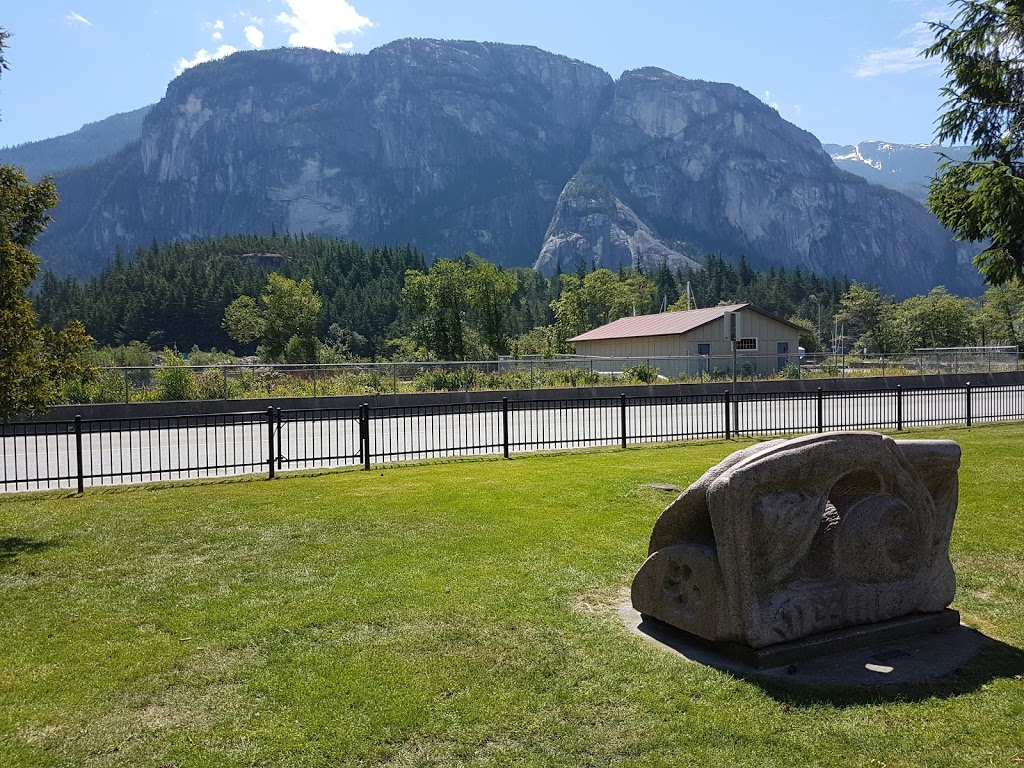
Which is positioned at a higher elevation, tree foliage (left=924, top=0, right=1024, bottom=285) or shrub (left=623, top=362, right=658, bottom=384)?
tree foliage (left=924, top=0, right=1024, bottom=285)

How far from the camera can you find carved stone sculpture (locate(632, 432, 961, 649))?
499 centimetres

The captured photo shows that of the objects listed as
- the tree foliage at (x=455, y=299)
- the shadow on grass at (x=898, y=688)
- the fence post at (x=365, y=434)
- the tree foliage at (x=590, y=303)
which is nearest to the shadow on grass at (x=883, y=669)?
the shadow on grass at (x=898, y=688)

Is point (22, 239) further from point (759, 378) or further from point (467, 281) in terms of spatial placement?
point (467, 281)

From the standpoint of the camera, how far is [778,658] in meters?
4.99

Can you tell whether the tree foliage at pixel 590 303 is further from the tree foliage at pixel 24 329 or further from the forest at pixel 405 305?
the tree foliage at pixel 24 329

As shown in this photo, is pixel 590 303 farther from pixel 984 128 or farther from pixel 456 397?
pixel 984 128

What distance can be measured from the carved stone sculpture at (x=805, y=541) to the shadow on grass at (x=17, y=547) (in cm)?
687

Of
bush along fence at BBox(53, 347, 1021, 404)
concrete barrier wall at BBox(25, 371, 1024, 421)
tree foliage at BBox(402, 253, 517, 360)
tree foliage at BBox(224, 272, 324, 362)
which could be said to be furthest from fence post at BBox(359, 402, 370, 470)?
tree foliage at BBox(224, 272, 324, 362)

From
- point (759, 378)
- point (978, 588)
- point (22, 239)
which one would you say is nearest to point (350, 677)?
point (978, 588)

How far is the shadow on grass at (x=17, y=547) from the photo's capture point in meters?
8.28

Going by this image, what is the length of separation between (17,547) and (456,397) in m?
22.3

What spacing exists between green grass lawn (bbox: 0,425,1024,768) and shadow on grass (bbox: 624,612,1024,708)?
3cm

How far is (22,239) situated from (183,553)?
451 cm

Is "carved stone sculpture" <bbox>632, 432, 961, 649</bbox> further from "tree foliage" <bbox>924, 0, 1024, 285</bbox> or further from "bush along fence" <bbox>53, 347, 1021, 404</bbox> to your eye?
"bush along fence" <bbox>53, 347, 1021, 404</bbox>
